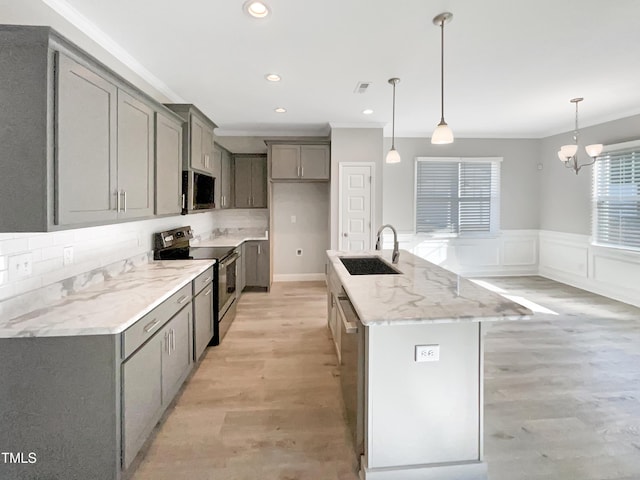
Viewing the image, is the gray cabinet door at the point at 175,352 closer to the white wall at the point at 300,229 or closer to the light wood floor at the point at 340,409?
the light wood floor at the point at 340,409

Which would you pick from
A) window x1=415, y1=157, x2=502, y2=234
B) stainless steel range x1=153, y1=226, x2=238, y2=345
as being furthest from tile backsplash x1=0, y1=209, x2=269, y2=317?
window x1=415, y1=157, x2=502, y2=234

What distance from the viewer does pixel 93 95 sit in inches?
72.4

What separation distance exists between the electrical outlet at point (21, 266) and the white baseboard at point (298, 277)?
171 inches

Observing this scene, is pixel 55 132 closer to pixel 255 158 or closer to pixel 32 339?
pixel 32 339

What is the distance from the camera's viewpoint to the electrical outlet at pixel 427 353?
168 cm

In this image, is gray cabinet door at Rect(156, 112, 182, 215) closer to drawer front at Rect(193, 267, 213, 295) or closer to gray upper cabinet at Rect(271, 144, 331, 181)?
drawer front at Rect(193, 267, 213, 295)

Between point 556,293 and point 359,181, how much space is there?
362 cm

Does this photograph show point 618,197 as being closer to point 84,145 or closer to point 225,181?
point 225,181

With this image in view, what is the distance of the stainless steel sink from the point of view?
8.88ft

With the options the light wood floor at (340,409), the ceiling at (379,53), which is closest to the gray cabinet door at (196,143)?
the ceiling at (379,53)

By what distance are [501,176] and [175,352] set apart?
6.37 meters

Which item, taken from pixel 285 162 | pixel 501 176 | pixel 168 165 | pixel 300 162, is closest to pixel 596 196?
pixel 501 176

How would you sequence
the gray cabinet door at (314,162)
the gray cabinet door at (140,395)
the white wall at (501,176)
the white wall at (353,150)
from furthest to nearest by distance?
the white wall at (501,176)
the gray cabinet door at (314,162)
the white wall at (353,150)
the gray cabinet door at (140,395)

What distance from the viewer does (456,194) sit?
629 cm
